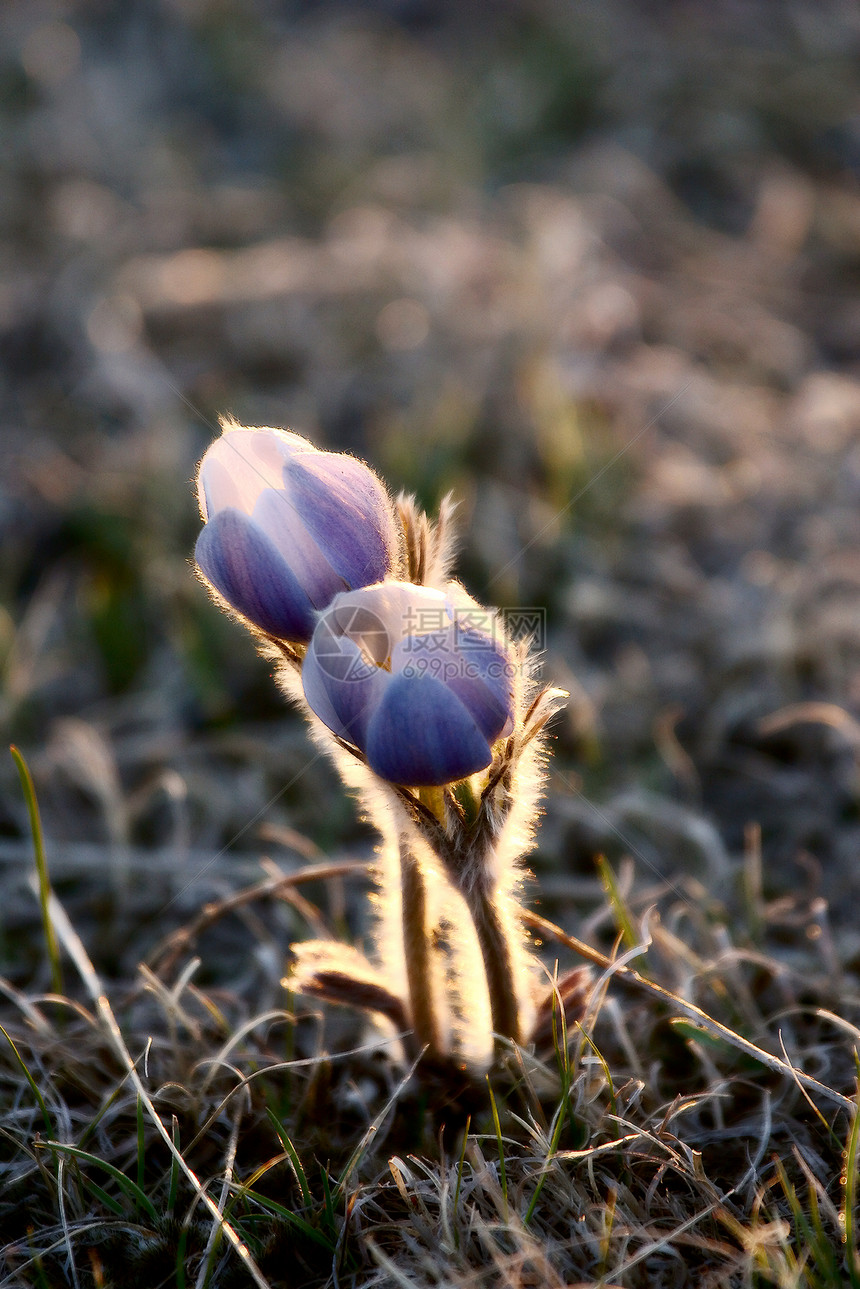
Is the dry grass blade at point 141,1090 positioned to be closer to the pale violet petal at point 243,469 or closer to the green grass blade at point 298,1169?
the green grass blade at point 298,1169

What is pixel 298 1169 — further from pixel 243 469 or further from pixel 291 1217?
pixel 243 469

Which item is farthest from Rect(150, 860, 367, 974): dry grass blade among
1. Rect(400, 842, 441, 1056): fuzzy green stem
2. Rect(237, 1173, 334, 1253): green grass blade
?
Rect(237, 1173, 334, 1253): green grass blade

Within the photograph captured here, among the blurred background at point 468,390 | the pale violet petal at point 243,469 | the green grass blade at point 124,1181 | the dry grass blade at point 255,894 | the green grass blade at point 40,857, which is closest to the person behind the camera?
the pale violet petal at point 243,469

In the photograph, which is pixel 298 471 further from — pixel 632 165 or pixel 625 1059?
pixel 632 165

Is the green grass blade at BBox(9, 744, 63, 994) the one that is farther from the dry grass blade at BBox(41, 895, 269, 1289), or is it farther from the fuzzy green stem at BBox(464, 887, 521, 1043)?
the fuzzy green stem at BBox(464, 887, 521, 1043)

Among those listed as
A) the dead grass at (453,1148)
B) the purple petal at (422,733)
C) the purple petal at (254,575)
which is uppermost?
the purple petal at (254,575)

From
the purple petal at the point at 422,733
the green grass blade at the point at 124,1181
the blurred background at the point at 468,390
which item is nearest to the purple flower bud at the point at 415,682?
the purple petal at the point at 422,733

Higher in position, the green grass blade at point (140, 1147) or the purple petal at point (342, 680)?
the purple petal at point (342, 680)
